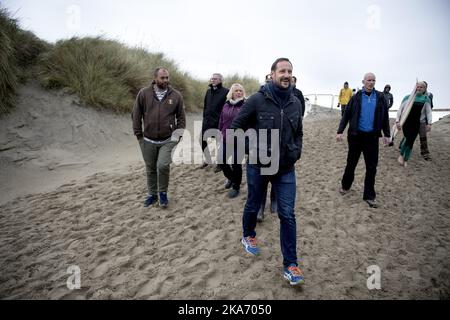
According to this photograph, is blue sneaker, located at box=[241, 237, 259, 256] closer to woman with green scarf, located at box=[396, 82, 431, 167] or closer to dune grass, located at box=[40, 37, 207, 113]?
woman with green scarf, located at box=[396, 82, 431, 167]

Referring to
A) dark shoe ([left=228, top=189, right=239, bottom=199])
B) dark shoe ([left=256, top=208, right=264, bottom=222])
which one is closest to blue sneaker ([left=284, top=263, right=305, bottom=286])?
dark shoe ([left=256, top=208, right=264, bottom=222])

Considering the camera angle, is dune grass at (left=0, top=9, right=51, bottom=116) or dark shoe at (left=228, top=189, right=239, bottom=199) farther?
dune grass at (left=0, top=9, right=51, bottom=116)

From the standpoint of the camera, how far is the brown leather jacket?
4.43 metres

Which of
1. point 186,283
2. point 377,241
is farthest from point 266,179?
point 377,241

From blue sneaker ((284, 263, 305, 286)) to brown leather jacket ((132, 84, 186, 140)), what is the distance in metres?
2.76

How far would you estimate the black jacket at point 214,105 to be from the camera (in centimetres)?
609

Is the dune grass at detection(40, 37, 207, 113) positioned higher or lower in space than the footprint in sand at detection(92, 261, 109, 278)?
higher

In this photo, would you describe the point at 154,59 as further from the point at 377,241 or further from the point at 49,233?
the point at 377,241

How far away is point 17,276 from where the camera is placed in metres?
3.11

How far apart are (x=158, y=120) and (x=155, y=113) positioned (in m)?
0.12

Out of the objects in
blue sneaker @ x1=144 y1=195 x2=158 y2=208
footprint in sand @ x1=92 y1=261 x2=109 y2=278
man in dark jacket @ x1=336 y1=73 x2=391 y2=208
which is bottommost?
footprint in sand @ x1=92 y1=261 x2=109 y2=278

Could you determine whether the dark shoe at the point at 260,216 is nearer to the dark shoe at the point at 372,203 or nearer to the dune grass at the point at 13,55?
the dark shoe at the point at 372,203

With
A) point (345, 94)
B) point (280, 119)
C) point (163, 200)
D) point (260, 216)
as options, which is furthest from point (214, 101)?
point (345, 94)

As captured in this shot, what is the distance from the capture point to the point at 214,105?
611cm
